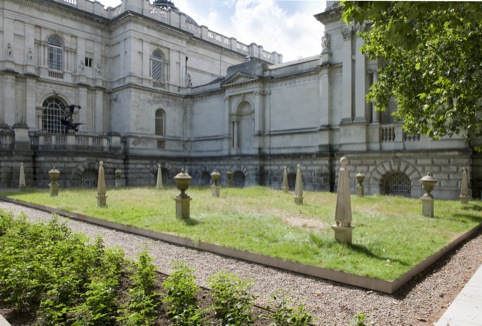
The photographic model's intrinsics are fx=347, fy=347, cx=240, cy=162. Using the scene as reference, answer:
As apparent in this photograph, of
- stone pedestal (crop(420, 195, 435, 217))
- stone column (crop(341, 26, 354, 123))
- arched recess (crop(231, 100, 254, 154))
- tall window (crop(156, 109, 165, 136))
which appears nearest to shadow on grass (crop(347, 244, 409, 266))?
stone pedestal (crop(420, 195, 435, 217))

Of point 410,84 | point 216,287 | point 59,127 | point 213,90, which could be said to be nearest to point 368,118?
point 410,84

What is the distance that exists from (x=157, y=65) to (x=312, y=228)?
92.1ft

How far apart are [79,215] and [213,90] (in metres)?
22.2

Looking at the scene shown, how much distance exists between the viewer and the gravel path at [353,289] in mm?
4582

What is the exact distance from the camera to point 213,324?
3.96m

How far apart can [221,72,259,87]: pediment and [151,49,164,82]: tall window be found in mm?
7030

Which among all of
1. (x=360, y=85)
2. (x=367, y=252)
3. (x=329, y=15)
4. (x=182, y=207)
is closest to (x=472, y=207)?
(x=367, y=252)

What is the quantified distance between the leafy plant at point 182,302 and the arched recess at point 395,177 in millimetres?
17854

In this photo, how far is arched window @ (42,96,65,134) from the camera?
93.3 feet

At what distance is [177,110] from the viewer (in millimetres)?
34125

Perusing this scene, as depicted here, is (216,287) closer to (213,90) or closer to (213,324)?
(213,324)

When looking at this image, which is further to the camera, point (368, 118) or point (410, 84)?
point (368, 118)

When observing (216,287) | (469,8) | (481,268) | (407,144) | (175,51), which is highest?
(175,51)

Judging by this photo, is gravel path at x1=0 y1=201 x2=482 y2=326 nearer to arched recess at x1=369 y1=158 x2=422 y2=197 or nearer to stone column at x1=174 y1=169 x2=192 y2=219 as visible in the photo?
stone column at x1=174 y1=169 x2=192 y2=219
